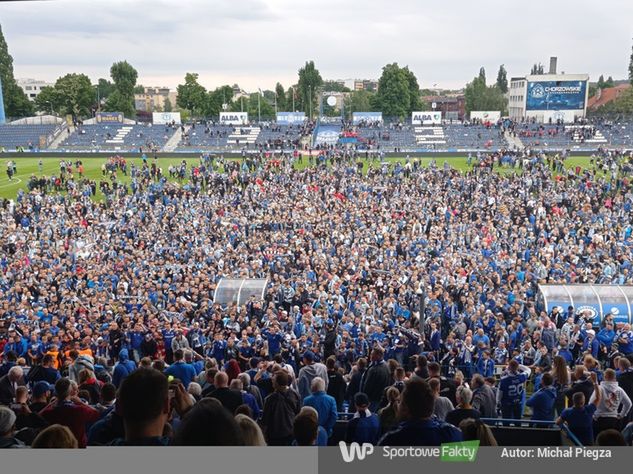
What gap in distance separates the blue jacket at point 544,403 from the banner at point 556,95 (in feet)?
193

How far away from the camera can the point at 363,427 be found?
424cm

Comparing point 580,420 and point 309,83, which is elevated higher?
point 309,83

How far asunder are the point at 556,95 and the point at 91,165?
44.3 meters

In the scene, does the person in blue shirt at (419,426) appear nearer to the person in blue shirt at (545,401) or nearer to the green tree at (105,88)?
the person in blue shirt at (545,401)

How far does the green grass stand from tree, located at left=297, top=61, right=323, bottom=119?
32439 mm

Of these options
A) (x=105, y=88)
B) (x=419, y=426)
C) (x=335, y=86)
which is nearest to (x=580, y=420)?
(x=419, y=426)

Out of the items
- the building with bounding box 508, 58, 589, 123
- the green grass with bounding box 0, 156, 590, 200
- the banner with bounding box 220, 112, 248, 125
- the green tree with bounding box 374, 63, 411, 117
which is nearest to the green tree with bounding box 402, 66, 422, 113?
the green tree with bounding box 374, 63, 411, 117

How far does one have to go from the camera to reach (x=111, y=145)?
5053 cm

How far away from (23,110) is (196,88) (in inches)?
829

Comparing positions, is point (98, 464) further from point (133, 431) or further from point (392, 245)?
point (392, 245)

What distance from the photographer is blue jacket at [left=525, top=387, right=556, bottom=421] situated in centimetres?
564

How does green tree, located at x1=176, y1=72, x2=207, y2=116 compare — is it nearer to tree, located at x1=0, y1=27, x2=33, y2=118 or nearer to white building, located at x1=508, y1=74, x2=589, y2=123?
tree, located at x1=0, y1=27, x2=33, y2=118

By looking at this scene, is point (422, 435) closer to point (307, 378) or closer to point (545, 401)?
point (545, 401)

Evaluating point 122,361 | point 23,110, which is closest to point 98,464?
point 122,361
